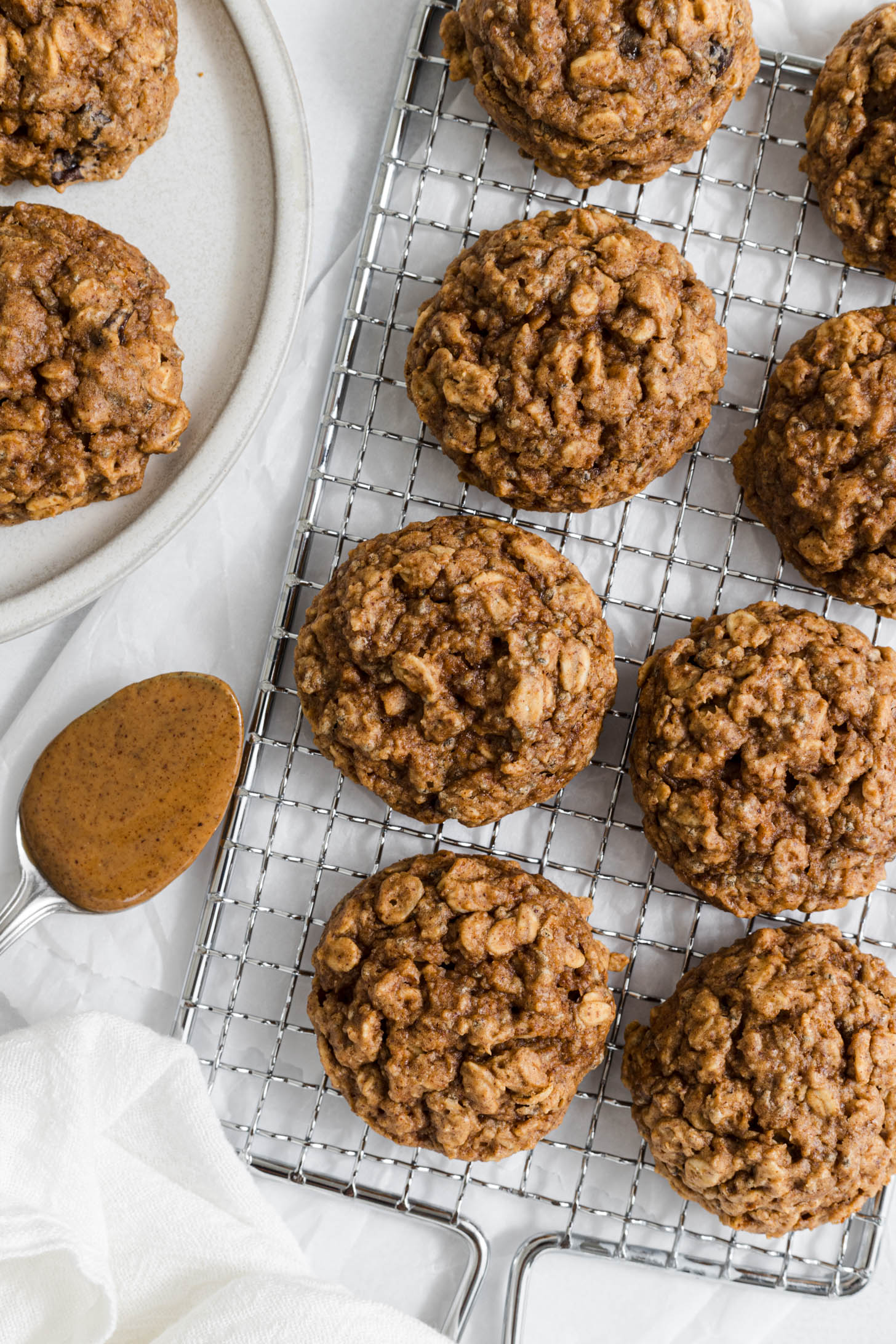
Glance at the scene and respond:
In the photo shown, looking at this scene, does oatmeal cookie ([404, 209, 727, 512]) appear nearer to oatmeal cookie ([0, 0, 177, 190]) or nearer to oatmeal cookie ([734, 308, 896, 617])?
oatmeal cookie ([734, 308, 896, 617])

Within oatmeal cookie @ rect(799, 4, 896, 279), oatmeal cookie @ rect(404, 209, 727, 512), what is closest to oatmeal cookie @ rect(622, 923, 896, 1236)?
oatmeal cookie @ rect(404, 209, 727, 512)

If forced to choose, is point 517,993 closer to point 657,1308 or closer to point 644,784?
point 644,784

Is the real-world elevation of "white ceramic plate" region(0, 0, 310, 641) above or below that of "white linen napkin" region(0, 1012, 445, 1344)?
above

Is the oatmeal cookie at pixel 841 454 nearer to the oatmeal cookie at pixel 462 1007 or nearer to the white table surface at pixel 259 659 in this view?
the oatmeal cookie at pixel 462 1007

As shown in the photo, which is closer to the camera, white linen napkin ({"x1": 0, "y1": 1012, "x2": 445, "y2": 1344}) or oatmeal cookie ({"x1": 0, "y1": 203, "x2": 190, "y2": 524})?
oatmeal cookie ({"x1": 0, "y1": 203, "x2": 190, "y2": 524})

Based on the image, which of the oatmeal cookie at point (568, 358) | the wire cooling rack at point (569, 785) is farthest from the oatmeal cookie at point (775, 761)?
the oatmeal cookie at point (568, 358)

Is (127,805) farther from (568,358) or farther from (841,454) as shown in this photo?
(841,454)

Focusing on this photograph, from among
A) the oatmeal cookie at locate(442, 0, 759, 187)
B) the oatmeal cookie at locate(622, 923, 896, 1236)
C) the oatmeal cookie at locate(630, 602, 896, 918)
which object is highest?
Answer: the oatmeal cookie at locate(442, 0, 759, 187)
